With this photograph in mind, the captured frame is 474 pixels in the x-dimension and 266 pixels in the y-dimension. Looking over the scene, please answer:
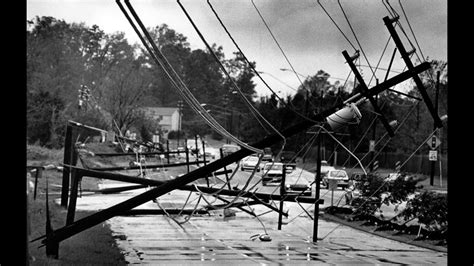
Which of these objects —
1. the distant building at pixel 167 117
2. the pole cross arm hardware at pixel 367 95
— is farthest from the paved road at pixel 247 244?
the distant building at pixel 167 117

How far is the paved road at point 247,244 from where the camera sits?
64.4 ft

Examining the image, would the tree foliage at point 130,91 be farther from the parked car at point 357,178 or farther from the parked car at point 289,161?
the parked car at point 357,178

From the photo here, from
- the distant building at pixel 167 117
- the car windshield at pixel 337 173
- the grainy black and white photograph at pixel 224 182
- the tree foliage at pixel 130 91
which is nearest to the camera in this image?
the grainy black and white photograph at pixel 224 182

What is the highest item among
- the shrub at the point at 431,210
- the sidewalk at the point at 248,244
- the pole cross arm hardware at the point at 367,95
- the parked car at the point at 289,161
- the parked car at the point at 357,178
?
the pole cross arm hardware at the point at 367,95

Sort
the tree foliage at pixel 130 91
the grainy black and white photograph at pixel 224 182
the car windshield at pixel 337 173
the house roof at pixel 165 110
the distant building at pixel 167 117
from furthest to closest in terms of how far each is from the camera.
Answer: the house roof at pixel 165 110, the distant building at pixel 167 117, the tree foliage at pixel 130 91, the car windshield at pixel 337 173, the grainy black and white photograph at pixel 224 182

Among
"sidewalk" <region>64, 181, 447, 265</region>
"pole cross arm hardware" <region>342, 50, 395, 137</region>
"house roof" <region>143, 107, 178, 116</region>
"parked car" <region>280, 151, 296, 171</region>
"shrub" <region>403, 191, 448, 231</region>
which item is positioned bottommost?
"sidewalk" <region>64, 181, 447, 265</region>

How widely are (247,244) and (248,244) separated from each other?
0.12 ft

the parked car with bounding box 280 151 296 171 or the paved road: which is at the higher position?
the parked car with bounding box 280 151 296 171

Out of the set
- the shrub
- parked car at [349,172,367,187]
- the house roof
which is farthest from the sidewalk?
the house roof

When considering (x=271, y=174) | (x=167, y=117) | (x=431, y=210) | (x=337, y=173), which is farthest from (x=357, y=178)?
(x=167, y=117)

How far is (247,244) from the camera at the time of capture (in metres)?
23.3

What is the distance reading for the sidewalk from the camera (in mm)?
19703

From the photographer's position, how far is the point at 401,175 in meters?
32.8

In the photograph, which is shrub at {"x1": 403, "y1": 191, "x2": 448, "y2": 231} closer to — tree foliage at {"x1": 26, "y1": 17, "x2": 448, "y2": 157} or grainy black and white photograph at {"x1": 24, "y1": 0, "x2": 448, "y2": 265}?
grainy black and white photograph at {"x1": 24, "y1": 0, "x2": 448, "y2": 265}
